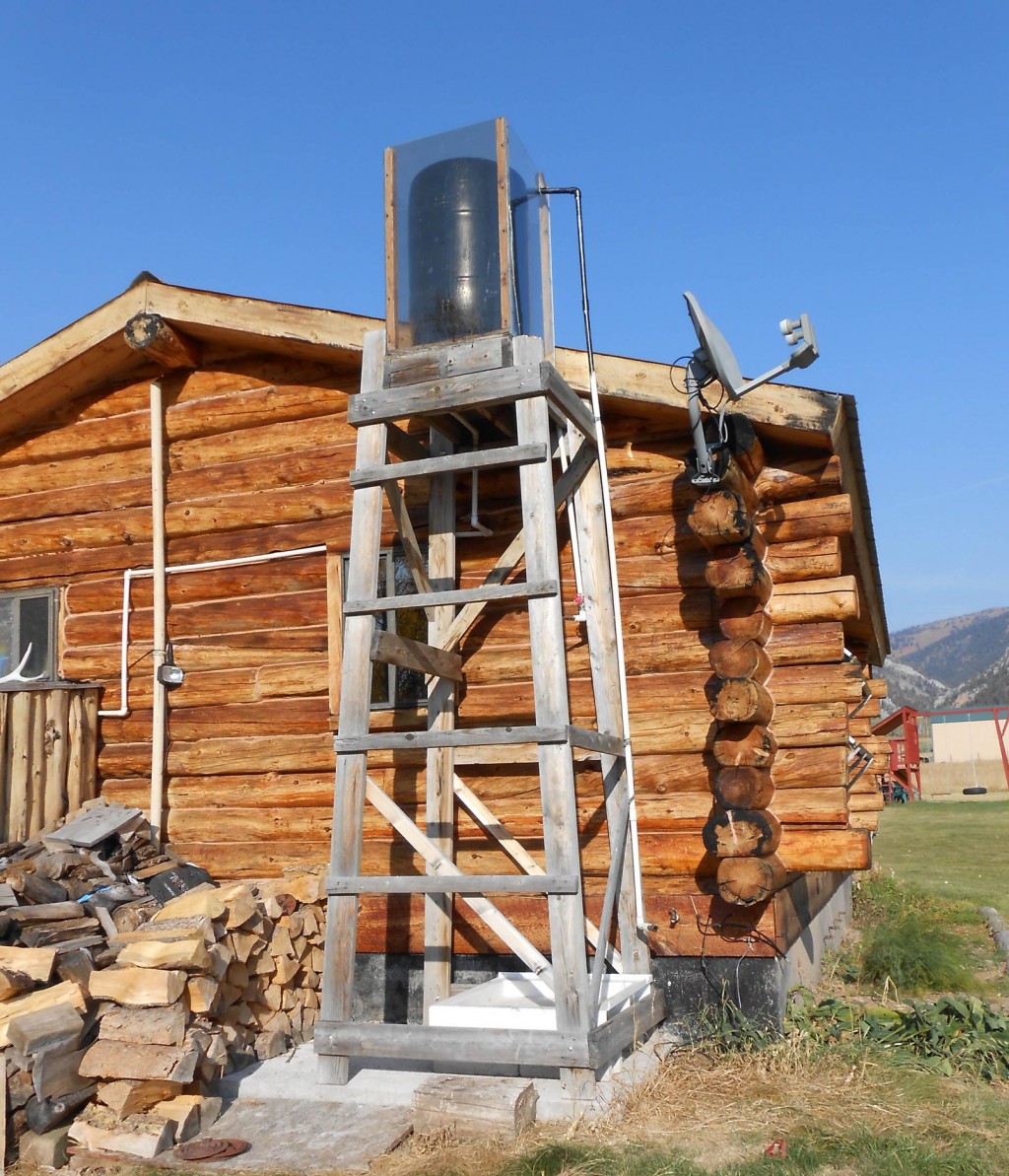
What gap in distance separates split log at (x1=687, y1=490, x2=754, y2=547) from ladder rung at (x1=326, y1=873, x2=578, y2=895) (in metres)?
2.24

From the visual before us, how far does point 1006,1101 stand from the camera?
217 inches

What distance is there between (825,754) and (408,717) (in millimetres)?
2812

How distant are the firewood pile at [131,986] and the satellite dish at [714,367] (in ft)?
12.7

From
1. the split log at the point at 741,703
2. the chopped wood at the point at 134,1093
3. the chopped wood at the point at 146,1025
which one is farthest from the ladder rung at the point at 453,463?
the chopped wood at the point at 134,1093

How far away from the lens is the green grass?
14406 millimetres

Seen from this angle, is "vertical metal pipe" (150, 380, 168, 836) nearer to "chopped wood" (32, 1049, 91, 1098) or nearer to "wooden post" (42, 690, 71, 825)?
"wooden post" (42, 690, 71, 825)

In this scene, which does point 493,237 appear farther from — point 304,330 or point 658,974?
point 658,974

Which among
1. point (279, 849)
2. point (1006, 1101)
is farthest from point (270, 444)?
point (1006, 1101)

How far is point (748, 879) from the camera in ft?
21.6

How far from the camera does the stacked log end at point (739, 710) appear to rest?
661 cm

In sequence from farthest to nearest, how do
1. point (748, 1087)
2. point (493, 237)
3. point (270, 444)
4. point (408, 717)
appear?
point (270, 444) < point (408, 717) < point (493, 237) < point (748, 1087)

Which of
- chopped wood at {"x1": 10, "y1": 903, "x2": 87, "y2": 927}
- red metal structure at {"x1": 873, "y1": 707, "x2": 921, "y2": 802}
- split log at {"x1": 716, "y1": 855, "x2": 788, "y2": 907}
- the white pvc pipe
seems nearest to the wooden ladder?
split log at {"x1": 716, "y1": 855, "x2": 788, "y2": 907}

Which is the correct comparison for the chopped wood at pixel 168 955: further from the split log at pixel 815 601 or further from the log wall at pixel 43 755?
the split log at pixel 815 601

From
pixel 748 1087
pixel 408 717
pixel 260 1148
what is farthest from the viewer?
pixel 408 717
